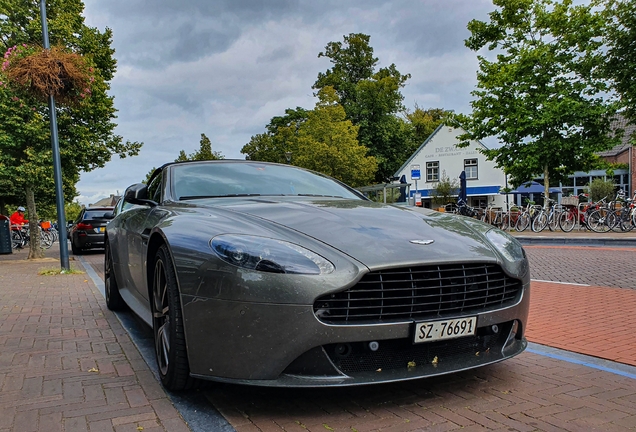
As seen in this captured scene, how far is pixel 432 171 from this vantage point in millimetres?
41625

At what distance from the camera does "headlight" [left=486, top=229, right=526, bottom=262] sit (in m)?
2.82

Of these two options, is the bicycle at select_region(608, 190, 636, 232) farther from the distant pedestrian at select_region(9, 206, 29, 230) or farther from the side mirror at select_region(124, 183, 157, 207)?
the distant pedestrian at select_region(9, 206, 29, 230)

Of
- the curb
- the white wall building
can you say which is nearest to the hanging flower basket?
the curb

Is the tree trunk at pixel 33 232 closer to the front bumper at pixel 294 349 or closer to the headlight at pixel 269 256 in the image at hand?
the front bumper at pixel 294 349

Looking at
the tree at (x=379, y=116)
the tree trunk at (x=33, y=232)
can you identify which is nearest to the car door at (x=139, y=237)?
the tree trunk at (x=33, y=232)

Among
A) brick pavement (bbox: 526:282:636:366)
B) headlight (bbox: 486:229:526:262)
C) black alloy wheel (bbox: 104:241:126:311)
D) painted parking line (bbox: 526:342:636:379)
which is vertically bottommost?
brick pavement (bbox: 526:282:636:366)

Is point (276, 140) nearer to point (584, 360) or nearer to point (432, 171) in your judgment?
point (432, 171)

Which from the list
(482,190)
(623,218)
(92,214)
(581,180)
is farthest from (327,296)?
(581,180)

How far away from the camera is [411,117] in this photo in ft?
191

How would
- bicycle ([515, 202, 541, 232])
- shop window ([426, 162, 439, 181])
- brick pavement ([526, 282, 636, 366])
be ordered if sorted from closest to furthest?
brick pavement ([526, 282, 636, 366]) < bicycle ([515, 202, 541, 232]) < shop window ([426, 162, 439, 181])

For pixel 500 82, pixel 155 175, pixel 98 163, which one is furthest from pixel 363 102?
pixel 155 175

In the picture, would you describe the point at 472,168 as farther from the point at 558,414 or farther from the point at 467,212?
the point at 558,414

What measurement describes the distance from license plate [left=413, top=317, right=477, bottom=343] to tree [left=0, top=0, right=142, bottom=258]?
35.5 feet

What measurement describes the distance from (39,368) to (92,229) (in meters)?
12.3
